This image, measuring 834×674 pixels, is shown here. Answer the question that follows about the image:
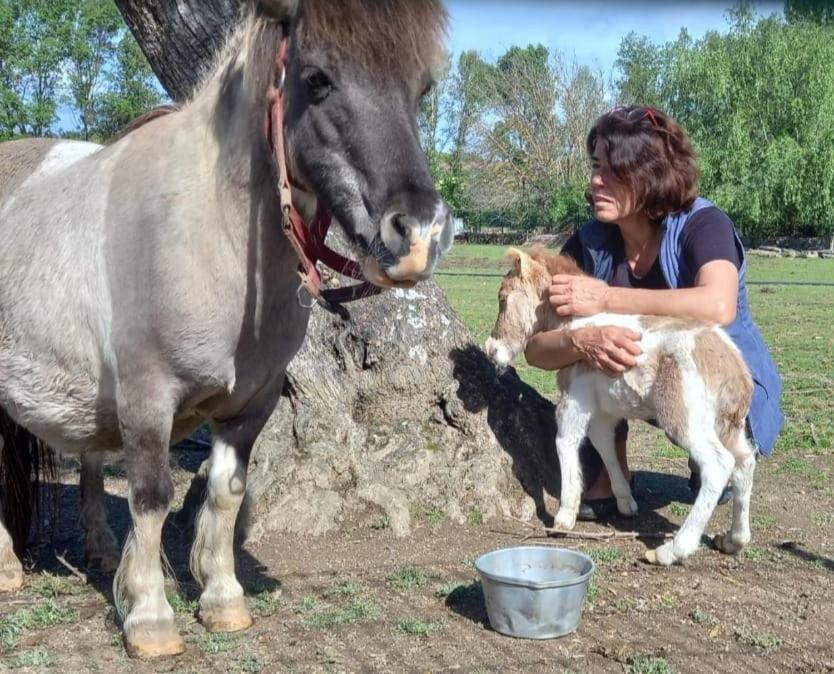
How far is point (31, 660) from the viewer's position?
3107 mm

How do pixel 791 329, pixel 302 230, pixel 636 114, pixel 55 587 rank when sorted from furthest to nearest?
pixel 791 329 < pixel 636 114 < pixel 55 587 < pixel 302 230

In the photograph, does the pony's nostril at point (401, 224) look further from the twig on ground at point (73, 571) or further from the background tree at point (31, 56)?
the background tree at point (31, 56)

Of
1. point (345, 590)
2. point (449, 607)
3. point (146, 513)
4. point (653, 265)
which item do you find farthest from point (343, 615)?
point (653, 265)

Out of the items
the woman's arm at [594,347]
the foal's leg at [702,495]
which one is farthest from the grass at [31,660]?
the woman's arm at [594,347]

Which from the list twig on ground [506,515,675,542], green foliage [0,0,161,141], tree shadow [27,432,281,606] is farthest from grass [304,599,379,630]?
green foliage [0,0,161,141]

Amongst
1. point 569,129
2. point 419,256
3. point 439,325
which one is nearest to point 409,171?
point 419,256

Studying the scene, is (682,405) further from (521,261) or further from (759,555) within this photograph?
(521,261)

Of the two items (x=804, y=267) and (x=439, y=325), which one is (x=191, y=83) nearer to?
(x=439, y=325)

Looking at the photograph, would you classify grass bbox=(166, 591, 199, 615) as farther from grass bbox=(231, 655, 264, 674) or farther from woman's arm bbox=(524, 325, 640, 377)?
woman's arm bbox=(524, 325, 640, 377)

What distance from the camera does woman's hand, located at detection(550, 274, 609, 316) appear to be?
14.5 feet

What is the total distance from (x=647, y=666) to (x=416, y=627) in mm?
842

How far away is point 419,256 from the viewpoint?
241 cm

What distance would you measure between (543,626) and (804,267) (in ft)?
90.8

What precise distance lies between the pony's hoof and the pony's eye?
8.70ft
